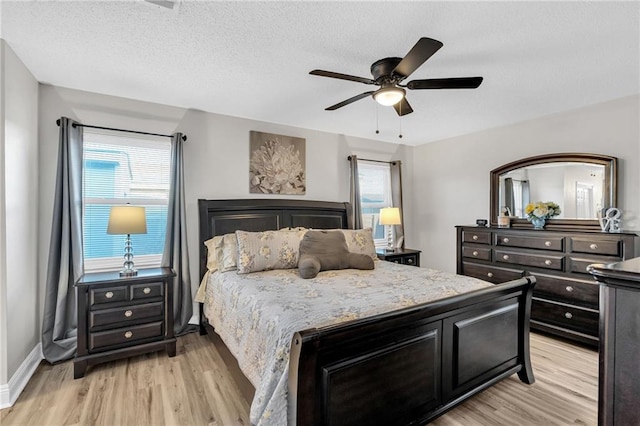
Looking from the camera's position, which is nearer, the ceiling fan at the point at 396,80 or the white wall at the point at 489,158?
the ceiling fan at the point at 396,80

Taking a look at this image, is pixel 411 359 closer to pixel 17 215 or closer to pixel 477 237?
pixel 477 237

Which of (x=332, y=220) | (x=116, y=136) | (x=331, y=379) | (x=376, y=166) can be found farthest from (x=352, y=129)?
(x=331, y=379)

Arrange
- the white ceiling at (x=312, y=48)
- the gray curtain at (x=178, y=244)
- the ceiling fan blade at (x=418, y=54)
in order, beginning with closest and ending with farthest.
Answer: the ceiling fan blade at (x=418, y=54) < the white ceiling at (x=312, y=48) < the gray curtain at (x=178, y=244)

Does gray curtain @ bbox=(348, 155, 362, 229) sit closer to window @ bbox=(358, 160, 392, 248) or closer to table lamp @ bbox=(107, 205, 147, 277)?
window @ bbox=(358, 160, 392, 248)

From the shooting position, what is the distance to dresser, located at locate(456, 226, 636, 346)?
9.64 feet

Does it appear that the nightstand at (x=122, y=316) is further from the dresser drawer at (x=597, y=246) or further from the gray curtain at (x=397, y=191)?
the dresser drawer at (x=597, y=246)

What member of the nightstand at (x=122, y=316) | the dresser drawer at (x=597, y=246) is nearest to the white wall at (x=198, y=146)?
the nightstand at (x=122, y=316)

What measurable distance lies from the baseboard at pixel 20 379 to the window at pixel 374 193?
3.91 m

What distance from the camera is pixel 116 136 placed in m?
3.14

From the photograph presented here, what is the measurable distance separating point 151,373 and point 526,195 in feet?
14.7

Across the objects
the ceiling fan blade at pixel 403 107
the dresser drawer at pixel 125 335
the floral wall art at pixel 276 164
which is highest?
the ceiling fan blade at pixel 403 107

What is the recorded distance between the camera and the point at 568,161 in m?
3.53

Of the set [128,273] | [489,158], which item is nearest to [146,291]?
[128,273]

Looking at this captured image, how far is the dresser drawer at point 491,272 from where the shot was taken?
11.8 ft
